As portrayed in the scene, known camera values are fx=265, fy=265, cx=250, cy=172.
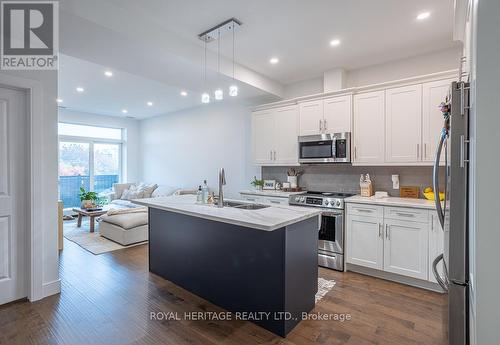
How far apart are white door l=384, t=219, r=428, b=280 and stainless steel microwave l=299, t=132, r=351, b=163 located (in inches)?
43.5

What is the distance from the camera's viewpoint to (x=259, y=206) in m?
2.84

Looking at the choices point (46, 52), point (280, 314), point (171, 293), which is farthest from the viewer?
point (171, 293)

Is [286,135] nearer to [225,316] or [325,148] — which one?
[325,148]

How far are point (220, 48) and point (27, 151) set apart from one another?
243 centimetres

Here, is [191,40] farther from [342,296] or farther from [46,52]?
[342,296]

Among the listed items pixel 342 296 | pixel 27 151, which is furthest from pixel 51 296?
pixel 342 296

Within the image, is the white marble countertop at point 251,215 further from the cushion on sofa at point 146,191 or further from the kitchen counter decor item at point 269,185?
the cushion on sofa at point 146,191

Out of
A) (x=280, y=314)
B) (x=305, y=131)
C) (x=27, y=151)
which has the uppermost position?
(x=305, y=131)

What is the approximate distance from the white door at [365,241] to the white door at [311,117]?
1.44 metres

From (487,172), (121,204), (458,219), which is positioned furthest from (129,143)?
(487,172)

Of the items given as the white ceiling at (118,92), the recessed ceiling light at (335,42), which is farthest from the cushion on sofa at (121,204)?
the recessed ceiling light at (335,42)

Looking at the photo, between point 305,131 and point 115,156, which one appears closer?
point 305,131

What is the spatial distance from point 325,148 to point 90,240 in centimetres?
450

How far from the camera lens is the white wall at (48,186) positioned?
9.04ft
